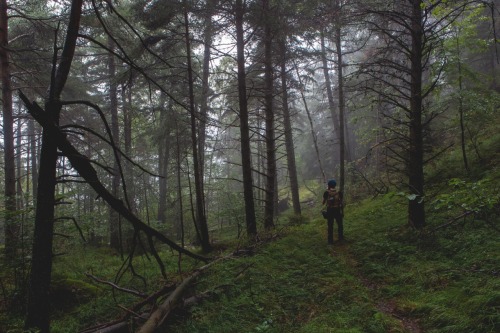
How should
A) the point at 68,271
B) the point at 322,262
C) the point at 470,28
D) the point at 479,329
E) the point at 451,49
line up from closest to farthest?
the point at 479,329 → the point at 322,262 → the point at 68,271 → the point at 470,28 → the point at 451,49

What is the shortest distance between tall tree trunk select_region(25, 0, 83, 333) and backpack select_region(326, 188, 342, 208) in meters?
7.71

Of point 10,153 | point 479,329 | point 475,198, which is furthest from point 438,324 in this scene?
point 10,153

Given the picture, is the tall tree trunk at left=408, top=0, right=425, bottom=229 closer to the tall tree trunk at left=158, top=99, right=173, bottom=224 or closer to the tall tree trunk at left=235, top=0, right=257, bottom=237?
the tall tree trunk at left=235, top=0, right=257, bottom=237

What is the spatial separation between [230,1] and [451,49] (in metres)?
7.91

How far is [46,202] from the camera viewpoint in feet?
8.97

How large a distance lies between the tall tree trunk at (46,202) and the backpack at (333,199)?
25.3 ft

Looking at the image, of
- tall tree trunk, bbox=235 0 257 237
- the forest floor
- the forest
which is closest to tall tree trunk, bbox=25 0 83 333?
the forest

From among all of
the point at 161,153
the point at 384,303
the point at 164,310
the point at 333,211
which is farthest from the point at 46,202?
the point at 161,153

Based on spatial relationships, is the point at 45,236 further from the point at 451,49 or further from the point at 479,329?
the point at 451,49

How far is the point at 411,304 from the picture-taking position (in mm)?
→ 4672

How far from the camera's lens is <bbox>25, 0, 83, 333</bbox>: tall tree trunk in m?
2.56

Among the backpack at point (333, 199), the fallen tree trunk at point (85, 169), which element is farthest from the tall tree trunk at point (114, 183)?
the fallen tree trunk at point (85, 169)

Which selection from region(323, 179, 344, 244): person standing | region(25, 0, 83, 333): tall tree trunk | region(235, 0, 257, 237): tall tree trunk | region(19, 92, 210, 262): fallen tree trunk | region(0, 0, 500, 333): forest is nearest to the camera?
region(19, 92, 210, 262): fallen tree trunk

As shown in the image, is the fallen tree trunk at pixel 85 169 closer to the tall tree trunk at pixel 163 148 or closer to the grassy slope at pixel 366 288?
the grassy slope at pixel 366 288
